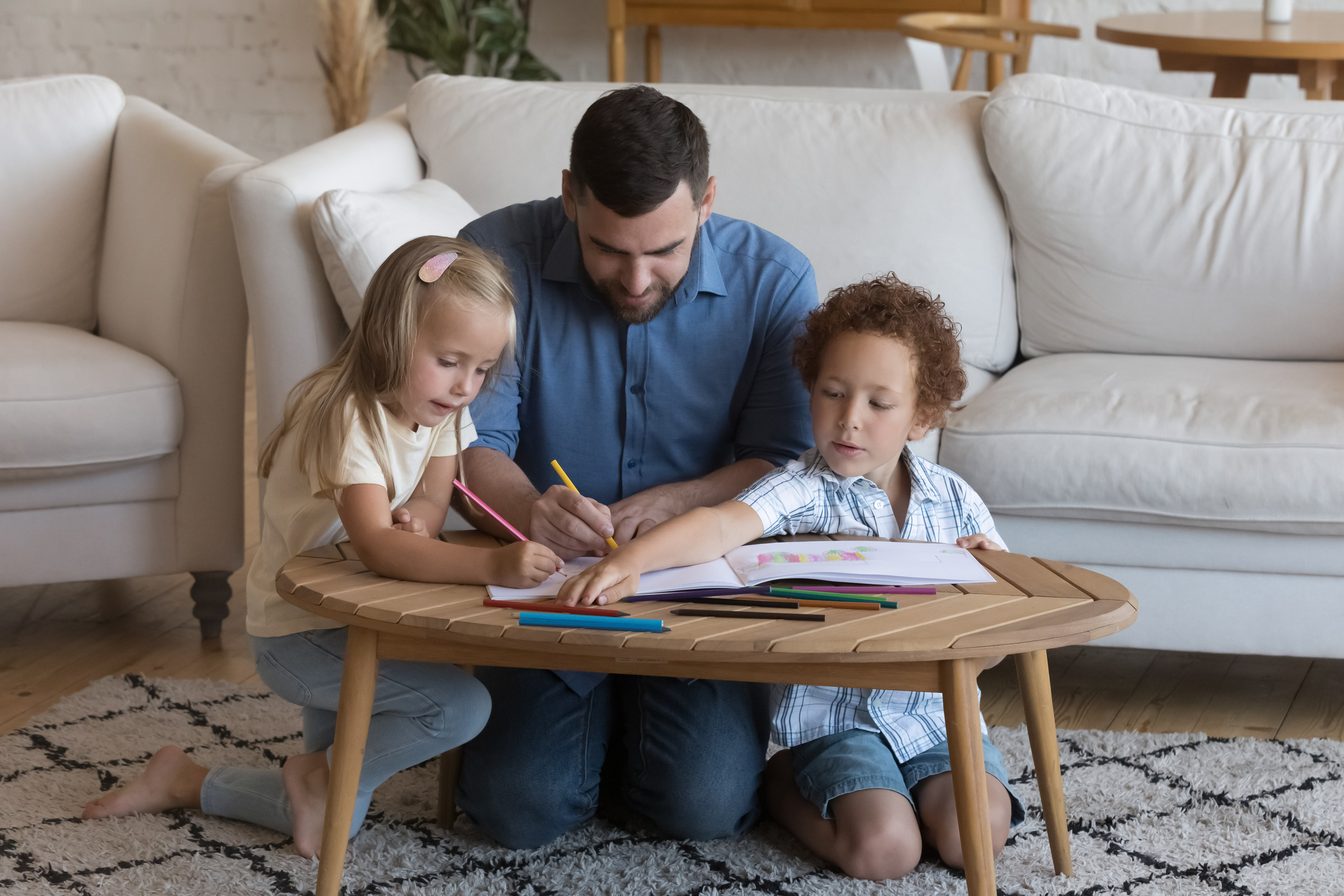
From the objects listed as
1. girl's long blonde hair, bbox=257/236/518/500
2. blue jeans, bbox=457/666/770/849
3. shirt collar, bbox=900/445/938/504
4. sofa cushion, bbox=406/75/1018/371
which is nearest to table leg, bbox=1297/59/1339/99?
sofa cushion, bbox=406/75/1018/371

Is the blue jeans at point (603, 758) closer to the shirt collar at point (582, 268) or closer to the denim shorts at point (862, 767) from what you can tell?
the denim shorts at point (862, 767)

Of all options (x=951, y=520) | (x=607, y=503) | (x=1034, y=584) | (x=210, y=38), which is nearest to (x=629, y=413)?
(x=607, y=503)

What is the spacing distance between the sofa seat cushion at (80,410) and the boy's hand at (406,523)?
87 centimetres

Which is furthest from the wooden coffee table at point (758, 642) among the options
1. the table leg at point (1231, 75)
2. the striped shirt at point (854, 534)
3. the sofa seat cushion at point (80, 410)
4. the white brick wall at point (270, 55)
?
the white brick wall at point (270, 55)

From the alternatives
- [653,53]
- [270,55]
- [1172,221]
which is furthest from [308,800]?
[270,55]

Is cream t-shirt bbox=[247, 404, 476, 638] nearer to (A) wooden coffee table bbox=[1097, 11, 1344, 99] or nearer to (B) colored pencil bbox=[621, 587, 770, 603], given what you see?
(B) colored pencil bbox=[621, 587, 770, 603]

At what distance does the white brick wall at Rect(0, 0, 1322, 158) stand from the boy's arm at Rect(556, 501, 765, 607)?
11.8ft

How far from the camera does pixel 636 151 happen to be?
4.42 ft

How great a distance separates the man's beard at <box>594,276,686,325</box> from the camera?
145 cm

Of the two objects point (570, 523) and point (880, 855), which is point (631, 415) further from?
point (880, 855)

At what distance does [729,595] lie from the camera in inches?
45.3

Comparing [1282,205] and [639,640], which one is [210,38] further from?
[639,640]

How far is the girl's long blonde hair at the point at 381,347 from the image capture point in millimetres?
1270

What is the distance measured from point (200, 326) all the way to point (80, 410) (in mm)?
224
